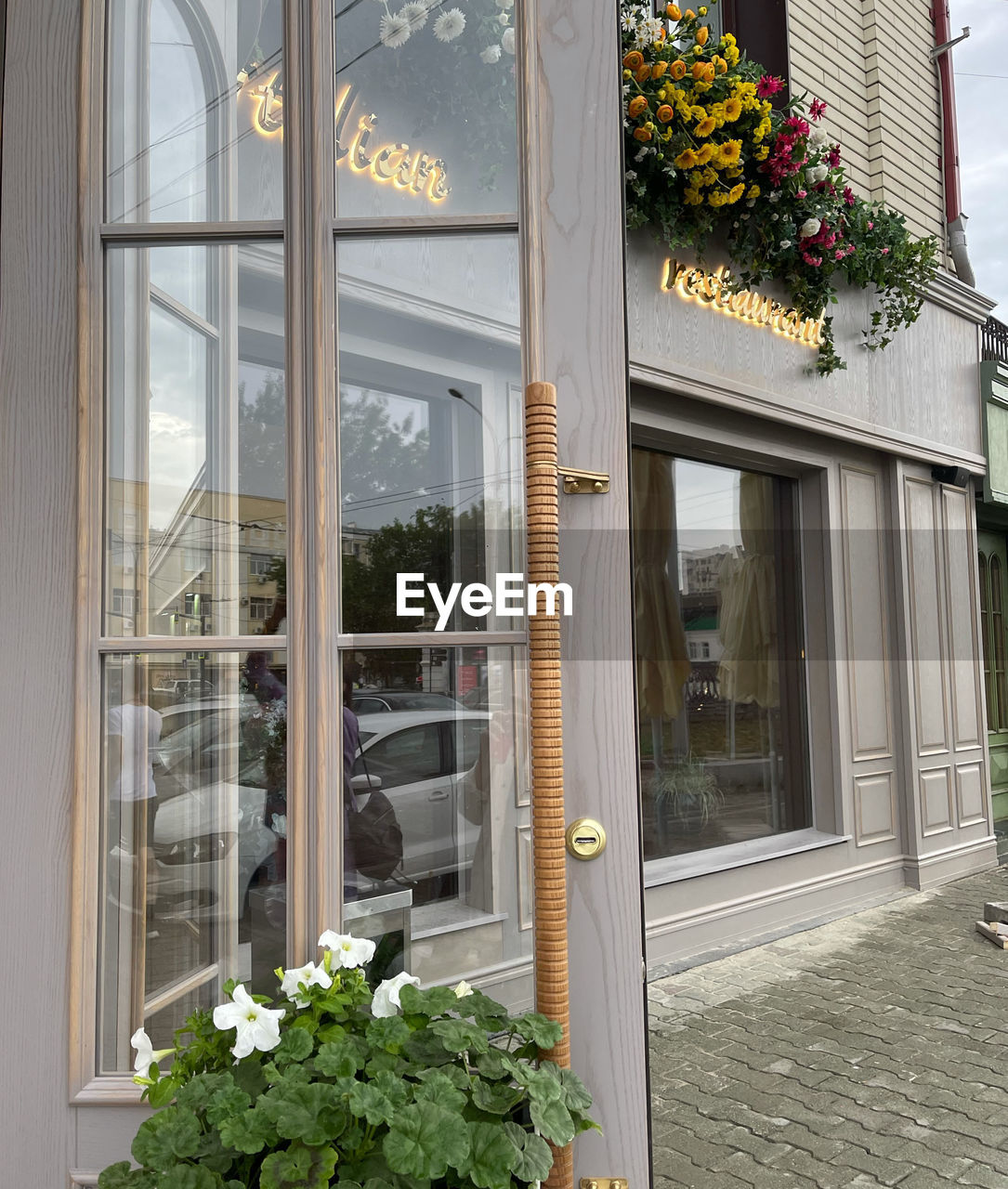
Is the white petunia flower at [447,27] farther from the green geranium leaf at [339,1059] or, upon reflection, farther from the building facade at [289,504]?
the green geranium leaf at [339,1059]

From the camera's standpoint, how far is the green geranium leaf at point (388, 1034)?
1.18 m

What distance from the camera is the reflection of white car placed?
1.44m

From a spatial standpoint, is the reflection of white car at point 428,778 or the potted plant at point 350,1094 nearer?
the potted plant at point 350,1094

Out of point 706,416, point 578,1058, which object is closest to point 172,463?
point 578,1058

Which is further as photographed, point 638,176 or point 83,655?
point 638,176

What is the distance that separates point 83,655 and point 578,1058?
97 cm

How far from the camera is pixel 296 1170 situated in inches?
41.4

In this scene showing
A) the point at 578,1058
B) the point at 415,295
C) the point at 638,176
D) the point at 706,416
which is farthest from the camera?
the point at 706,416

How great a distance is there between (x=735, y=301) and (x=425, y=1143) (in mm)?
4236

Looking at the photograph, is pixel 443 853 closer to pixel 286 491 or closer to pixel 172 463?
pixel 286 491

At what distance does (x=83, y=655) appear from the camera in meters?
1.40

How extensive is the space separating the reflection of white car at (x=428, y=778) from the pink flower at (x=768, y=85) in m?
3.63

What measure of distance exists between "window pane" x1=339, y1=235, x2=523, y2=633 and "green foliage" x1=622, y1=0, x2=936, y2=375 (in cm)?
269

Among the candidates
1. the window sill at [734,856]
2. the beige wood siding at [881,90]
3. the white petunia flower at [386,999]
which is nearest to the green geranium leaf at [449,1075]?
the white petunia flower at [386,999]
